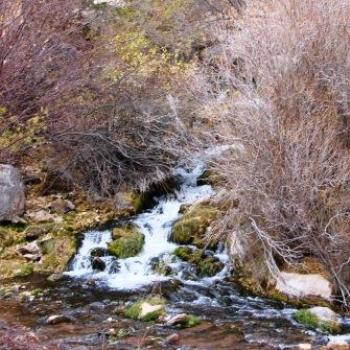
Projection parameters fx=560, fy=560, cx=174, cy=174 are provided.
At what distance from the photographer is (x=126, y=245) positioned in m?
8.74

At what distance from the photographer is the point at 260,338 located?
19.5ft

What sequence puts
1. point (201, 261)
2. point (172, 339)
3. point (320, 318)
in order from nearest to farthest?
point (172, 339), point (320, 318), point (201, 261)

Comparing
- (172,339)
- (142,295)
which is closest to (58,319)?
(142,295)

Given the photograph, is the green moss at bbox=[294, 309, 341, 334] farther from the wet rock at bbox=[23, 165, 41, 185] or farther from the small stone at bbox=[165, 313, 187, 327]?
the wet rock at bbox=[23, 165, 41, 185]

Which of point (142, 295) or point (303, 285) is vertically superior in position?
point (303, 285)

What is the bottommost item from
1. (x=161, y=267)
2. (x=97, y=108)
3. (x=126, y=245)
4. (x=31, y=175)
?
(x=161, y=267)

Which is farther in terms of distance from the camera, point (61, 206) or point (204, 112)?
point (61, 206)

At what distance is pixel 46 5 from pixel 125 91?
2.21m

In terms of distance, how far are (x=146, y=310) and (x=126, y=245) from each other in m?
2.25

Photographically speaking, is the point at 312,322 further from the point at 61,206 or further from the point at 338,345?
the point at 61,206

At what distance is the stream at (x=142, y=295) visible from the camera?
5.85 meters

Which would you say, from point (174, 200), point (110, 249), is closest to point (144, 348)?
point (110, 249)

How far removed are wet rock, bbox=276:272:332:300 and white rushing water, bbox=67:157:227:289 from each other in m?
1.17

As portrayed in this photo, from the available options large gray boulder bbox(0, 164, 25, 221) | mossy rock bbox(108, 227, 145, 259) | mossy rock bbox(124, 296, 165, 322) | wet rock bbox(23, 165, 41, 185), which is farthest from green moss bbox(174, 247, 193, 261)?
wet rock bbox(23, 165, 41, 185)
